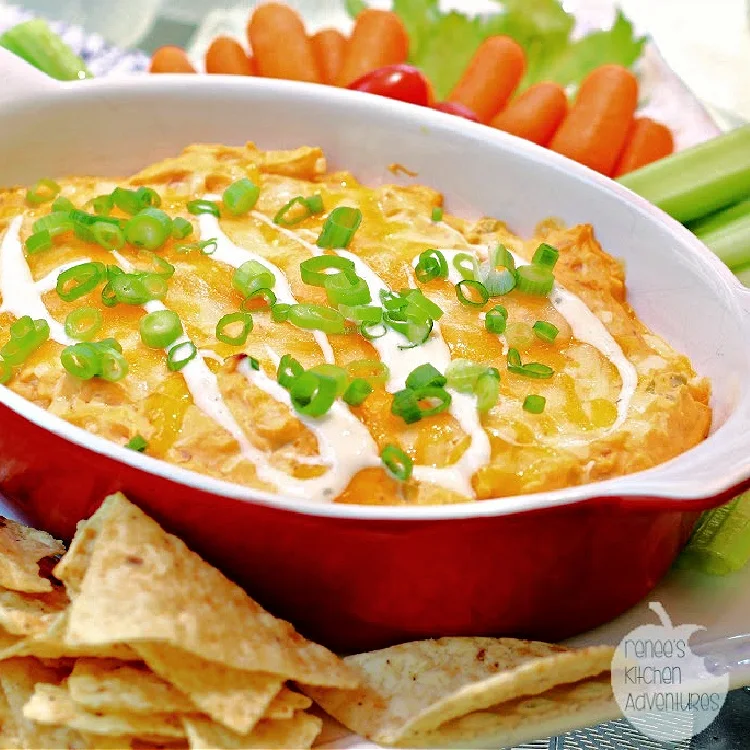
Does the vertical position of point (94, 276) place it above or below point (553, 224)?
below

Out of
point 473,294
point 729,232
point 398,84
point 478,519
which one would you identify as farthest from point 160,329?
point 729,232

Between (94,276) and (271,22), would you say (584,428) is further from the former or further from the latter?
(271,22)

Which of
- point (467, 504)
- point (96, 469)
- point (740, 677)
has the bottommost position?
point (96, 469)

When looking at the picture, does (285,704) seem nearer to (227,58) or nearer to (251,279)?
(251,279)

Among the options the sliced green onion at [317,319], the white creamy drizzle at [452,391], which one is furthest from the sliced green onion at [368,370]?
the sliced green onion at [317,319]

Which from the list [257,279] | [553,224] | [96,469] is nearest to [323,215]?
[257,279]

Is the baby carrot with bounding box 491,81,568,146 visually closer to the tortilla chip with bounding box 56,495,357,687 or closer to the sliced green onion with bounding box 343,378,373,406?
the sliced green onion with bounding box 343,378,373,406

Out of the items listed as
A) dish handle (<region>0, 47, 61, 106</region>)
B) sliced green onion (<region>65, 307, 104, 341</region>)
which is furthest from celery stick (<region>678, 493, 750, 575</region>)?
dish handle (<region>0, 47, 61, 106</region>)
